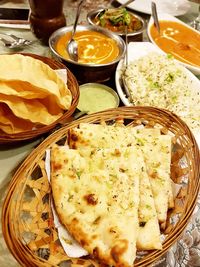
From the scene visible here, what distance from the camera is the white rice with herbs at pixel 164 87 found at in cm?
214

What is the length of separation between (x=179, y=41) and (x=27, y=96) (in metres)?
1.53

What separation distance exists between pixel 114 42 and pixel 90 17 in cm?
51

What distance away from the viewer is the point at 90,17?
2.93 m

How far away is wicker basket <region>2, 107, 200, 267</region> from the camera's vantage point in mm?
1323

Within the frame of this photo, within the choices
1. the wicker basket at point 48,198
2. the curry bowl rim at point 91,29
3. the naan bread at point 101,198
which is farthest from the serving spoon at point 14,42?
the naan bread at point 101,198

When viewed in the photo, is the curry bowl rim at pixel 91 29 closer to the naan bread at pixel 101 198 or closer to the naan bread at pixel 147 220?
the naan bread at pixel 101 198

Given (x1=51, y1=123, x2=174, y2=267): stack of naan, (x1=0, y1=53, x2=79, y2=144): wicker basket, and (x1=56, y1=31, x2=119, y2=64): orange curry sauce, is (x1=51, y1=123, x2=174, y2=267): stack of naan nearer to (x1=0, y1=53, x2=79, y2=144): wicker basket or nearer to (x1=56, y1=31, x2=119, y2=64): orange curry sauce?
(x1=0, y1=53, x2=79, y2=144): wicker basket

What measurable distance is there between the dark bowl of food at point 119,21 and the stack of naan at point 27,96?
3.43 feet

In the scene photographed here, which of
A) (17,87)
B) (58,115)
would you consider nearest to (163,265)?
(58,115)

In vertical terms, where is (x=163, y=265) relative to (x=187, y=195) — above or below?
below

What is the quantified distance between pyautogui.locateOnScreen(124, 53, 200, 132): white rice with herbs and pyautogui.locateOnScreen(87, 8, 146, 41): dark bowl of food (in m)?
0.50

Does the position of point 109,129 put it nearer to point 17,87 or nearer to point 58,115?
point 58,115

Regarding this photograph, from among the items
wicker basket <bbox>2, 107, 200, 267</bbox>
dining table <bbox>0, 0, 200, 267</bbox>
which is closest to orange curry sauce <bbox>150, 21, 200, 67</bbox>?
dining table <bbox>0, 0, 200, 267</bbox>

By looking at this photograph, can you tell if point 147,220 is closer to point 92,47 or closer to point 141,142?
point 141,142
